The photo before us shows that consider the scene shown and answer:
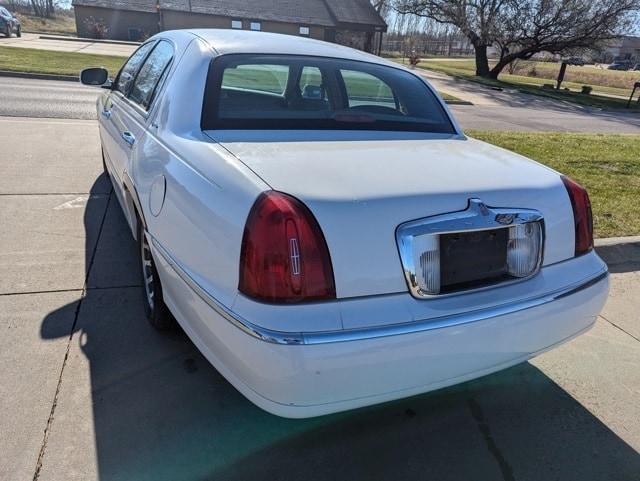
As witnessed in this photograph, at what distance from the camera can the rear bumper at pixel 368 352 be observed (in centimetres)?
167

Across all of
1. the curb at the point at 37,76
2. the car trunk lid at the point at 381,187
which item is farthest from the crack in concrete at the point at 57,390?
the curb at the point at 37,76

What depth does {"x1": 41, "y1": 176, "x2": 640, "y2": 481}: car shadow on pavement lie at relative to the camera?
2.08 meters

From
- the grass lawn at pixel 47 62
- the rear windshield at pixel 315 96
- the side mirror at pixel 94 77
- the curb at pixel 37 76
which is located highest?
the rear windshield at pixel 315 96

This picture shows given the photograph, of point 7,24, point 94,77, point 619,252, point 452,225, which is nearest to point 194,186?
point 452,225

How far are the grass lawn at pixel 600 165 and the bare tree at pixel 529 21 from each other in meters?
21.5

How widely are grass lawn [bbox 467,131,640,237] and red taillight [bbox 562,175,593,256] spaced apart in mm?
2471

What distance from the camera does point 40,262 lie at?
3.56m

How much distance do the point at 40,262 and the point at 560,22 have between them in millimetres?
33044

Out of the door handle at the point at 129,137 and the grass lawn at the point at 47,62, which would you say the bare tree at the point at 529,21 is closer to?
the grass lawn at the point at 47,62

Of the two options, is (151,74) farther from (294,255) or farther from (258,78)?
(294,255)

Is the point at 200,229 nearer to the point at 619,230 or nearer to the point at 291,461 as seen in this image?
the point at 291,461

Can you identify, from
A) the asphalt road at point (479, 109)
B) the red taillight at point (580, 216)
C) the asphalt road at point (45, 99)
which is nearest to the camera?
the red taillight at point (580, 216)

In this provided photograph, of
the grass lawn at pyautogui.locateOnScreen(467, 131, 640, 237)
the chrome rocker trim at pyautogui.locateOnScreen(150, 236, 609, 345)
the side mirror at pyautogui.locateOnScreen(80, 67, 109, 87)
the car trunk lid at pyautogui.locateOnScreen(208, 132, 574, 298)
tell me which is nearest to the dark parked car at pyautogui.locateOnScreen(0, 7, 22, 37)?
the grass lawn at pyautogui.locateOnScreen(467, 131, 640, 237)

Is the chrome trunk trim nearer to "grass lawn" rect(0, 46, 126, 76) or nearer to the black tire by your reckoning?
the black tire
